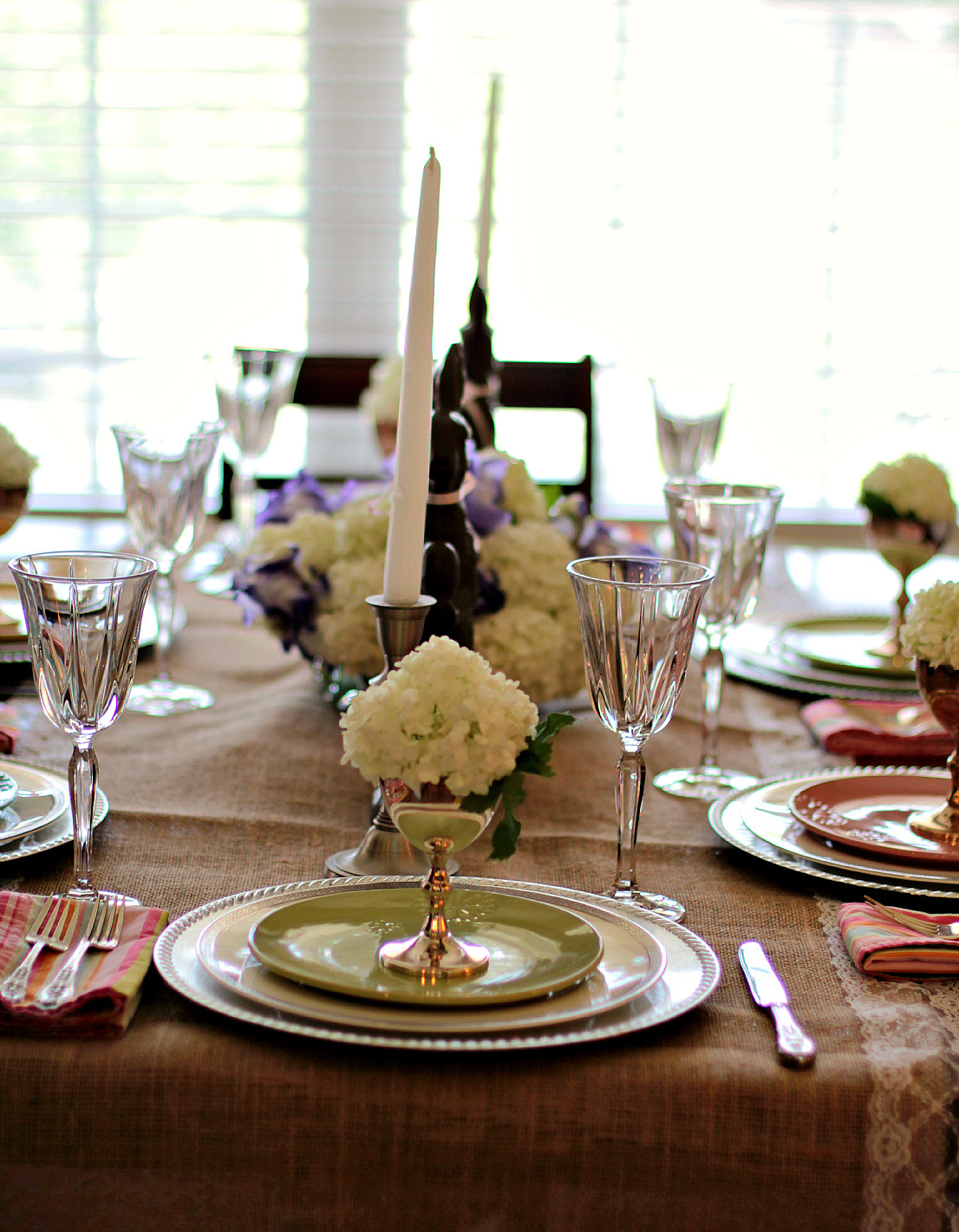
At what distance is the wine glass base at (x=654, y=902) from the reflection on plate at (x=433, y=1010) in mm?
80

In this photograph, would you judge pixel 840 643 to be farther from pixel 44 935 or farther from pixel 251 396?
pixel 44 935

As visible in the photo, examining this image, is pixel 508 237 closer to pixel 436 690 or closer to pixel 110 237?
pixel 110 237

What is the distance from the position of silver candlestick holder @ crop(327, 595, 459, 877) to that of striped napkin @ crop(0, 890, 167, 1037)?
0.54ft

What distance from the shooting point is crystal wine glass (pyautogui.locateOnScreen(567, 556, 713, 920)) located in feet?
2.52

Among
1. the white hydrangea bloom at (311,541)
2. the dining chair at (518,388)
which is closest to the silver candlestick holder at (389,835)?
the white hydrangea bloom at (311,541)

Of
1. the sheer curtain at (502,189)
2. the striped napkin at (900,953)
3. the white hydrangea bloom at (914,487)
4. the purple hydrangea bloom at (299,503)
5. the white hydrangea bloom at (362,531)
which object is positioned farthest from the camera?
the sheer curtain at (502,189)

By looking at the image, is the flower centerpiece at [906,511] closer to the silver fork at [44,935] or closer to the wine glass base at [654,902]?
the wine glass base at [654,902]

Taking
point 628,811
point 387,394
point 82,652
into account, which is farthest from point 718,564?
point 387,394

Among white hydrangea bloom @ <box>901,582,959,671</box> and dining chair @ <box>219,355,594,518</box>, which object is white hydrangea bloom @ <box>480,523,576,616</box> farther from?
dining chair @ <box>219,355,594,518</box>

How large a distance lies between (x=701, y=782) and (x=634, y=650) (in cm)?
34

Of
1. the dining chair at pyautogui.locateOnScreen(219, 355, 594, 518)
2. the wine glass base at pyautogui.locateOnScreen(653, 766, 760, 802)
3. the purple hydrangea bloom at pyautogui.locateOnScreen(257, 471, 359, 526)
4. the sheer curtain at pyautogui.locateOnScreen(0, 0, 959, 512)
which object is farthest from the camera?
the sheer curtain at pyautogui.locateOnScreen(0, 0, 959, 512)

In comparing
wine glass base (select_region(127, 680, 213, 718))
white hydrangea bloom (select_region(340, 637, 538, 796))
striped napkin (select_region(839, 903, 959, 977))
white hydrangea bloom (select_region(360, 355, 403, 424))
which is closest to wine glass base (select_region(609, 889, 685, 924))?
striped napkin (select_region(839, 903, 959, 977))

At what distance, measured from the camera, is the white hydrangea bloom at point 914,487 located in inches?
54.6

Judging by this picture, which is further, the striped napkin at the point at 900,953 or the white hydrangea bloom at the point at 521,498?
the white hydrangea bloom at the point at 521,498
